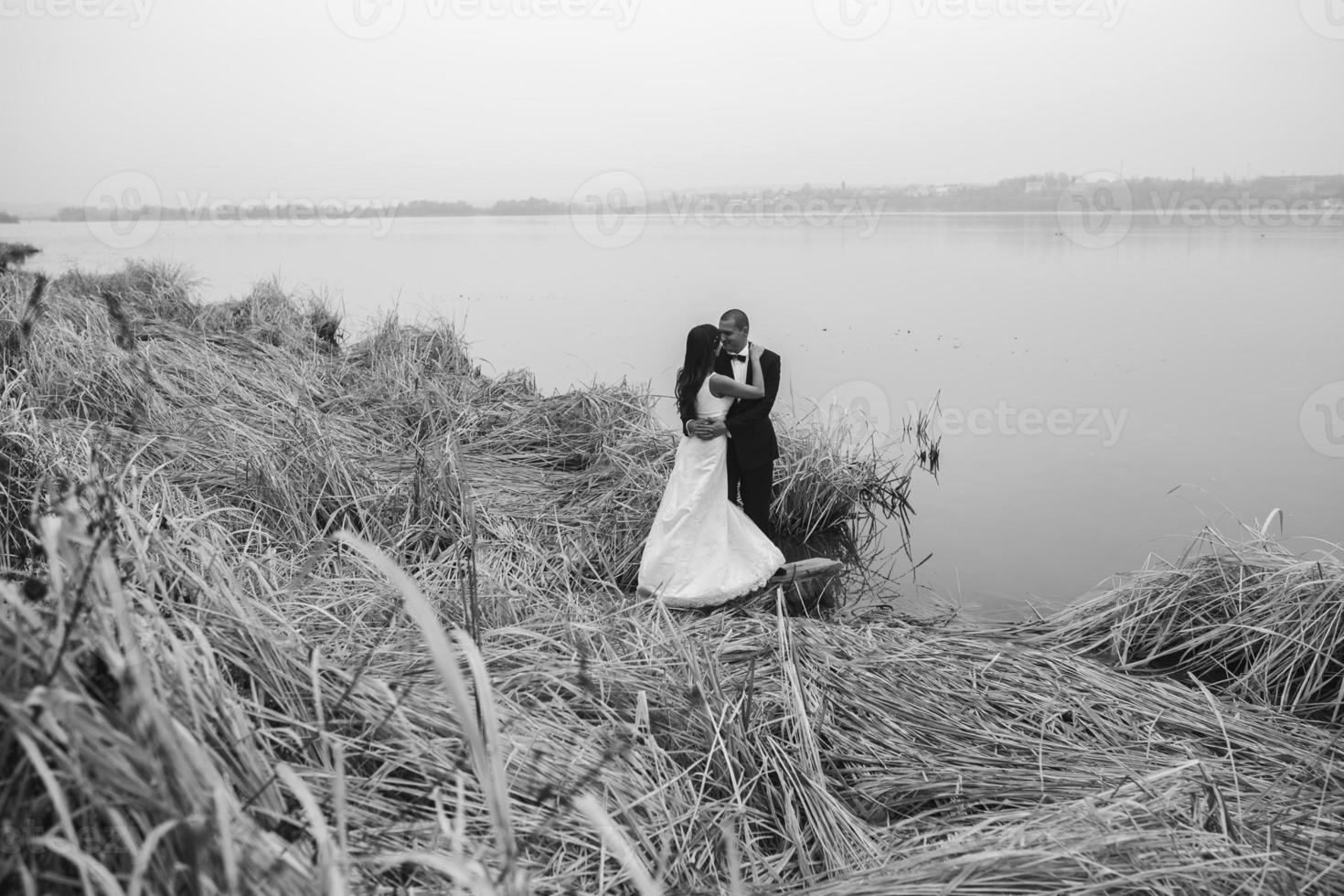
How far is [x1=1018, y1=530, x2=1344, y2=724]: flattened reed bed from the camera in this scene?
161 inches

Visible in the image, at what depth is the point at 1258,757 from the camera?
11.2 ft

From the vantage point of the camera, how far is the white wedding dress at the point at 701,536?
5.21 metres

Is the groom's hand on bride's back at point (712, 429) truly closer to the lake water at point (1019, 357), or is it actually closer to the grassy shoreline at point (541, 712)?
the grassy shoreline at point (541, 712)

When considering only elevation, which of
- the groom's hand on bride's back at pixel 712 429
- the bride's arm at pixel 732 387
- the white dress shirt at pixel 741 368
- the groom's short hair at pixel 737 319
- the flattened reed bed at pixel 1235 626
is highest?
the groom's short hair at pixel 737 319

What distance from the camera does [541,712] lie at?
2820 mm

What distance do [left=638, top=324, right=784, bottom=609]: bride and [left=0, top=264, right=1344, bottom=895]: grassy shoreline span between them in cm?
46

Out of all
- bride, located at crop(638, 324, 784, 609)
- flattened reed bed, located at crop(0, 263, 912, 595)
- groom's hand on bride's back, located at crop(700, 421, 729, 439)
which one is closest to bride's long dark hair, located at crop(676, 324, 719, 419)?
bride, located at crop(638, 324, 784, 609)

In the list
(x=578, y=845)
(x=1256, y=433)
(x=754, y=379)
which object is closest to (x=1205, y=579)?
(x=754, y=379)

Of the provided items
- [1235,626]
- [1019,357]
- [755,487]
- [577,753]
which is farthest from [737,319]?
[1019,357]

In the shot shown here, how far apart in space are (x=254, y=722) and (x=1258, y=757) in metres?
3.16

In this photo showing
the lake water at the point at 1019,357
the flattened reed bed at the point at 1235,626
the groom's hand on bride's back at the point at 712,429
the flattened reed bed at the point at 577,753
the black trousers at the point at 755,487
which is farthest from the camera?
the lake water at the point at 1019,357

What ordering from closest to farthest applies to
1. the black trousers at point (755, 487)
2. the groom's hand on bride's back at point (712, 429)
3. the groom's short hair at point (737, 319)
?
1. the groom's short hair at point (737, 319)
2. the groom's hand on bride's back at point (712, 429)
3. the black trousers at point (755, 487)

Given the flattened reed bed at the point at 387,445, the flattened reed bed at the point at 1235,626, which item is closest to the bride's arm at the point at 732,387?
the flattened reed bed at the point at 387,445

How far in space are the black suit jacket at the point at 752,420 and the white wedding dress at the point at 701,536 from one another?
65 mm
